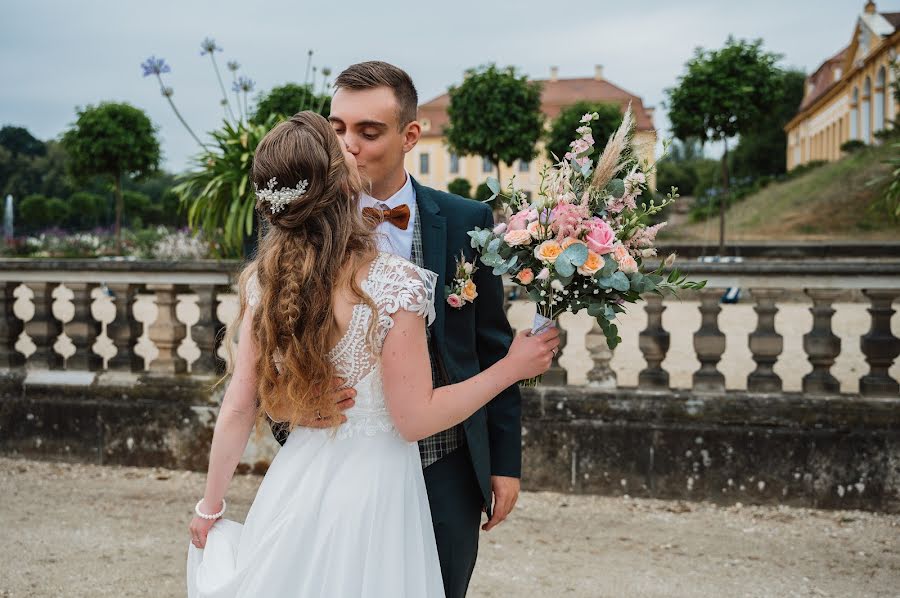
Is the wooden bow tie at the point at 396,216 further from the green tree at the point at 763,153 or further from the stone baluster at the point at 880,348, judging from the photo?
the green tree at the point at 763,153

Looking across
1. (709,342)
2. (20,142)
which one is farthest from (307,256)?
(20,142)

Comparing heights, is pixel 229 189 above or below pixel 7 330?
above

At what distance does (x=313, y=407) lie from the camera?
6.39 feet

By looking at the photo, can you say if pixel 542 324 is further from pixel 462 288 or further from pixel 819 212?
pixel 819 212

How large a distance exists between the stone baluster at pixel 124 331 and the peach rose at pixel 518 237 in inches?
163

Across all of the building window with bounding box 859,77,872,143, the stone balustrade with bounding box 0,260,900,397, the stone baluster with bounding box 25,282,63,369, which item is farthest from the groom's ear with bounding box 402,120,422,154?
the building window with bounding box 859,77,872,143

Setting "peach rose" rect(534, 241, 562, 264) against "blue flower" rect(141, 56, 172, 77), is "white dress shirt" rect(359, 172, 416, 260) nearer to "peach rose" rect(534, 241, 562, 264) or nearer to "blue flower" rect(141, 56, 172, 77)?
"peach rose" rect(534, 241, 562, 264)

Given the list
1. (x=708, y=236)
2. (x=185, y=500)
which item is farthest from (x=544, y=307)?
(x=708, y=236)

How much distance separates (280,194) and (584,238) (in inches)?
26.6

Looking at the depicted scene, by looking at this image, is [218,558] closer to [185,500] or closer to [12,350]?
[185,500]

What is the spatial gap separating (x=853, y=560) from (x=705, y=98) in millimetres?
13655

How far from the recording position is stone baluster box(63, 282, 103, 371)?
5.61 m

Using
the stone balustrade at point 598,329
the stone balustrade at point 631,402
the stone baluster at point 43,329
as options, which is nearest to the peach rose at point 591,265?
the stone balustrade at point 631,402

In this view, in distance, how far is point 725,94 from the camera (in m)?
16.4
